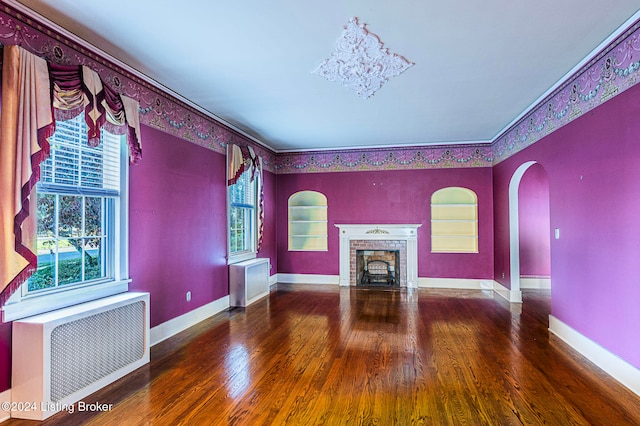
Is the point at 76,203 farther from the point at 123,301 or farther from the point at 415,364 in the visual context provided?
the point at 415,364

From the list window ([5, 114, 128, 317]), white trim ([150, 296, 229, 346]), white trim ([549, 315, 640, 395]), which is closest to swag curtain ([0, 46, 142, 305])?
window ([5, 114, 128, 317])

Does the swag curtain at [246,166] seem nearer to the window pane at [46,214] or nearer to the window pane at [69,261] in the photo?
the window pane at [69,261]

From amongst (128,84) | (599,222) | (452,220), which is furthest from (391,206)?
(128,84)

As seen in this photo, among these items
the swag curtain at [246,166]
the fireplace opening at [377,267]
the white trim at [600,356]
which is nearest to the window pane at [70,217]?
the swag curtain at [246,166]

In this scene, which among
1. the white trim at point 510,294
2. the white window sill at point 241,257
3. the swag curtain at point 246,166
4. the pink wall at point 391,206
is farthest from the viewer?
the pink wall at point 391,206

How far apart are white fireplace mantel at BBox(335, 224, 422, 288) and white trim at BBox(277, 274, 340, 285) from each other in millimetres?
214

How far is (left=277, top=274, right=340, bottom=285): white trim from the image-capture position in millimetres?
7133

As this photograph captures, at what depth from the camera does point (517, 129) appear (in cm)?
515

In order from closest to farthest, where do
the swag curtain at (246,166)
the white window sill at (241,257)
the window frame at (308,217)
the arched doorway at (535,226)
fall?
the swag curtain at (246,166)
the white window sill at (241,257)
the arched doorway at (535,226)
the window frame at (308,217)

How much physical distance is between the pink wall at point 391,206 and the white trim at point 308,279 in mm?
88

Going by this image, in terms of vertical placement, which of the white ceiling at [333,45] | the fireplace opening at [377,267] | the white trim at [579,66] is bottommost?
the fireplace opening at [377,267]

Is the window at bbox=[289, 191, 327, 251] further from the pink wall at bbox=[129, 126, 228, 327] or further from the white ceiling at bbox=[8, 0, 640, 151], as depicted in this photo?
the white ceiling at bbox=[8, 0, 640, 151]

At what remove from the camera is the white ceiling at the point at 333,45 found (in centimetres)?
237

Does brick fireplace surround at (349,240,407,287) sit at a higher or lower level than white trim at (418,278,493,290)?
higher
